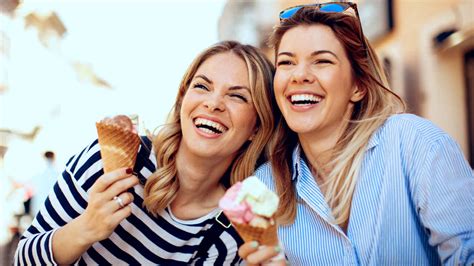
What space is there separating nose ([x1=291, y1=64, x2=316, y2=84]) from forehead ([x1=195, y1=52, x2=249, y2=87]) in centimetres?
38

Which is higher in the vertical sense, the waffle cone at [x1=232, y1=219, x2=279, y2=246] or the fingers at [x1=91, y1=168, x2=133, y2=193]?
the fingers at [x1=91, y1=168, x2=133, y2=193]

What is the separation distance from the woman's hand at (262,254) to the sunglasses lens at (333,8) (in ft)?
4.27

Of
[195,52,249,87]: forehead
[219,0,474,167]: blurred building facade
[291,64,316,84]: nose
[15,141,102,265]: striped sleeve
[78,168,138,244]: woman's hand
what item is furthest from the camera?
[219,0,474,167]: blurred building facade

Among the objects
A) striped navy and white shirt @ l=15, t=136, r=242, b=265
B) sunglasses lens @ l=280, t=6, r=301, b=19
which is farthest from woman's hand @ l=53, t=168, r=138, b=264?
sunglasses lens @ l=280, t=6, r=301, b=19

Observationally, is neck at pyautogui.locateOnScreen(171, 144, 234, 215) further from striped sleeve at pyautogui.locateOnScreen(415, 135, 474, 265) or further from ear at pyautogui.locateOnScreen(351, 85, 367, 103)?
striped sleeve at pyautogui.locateOnScreen(415, 135, 474, 265)

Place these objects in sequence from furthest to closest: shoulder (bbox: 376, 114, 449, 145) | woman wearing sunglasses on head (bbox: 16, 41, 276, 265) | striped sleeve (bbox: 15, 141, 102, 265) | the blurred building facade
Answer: the blurred building facade < woman wearing sunglasses on head (bbox: 16, 41, 276, 265) < striped sleeve (bbox: 15, 141, 102, 265) < shoulder (bbox: 376, 114, 449, 145)

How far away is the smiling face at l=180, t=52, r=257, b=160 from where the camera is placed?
2.81 m

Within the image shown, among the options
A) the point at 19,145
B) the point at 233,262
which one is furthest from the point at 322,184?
the point at 19,145

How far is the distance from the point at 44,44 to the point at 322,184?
52.4ft

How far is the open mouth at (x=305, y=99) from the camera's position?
260 cm

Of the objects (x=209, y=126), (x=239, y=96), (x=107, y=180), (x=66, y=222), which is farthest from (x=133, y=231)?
(x=239, y=96)

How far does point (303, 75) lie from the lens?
101 inches

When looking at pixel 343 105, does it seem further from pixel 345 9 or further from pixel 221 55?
pixel 221 55

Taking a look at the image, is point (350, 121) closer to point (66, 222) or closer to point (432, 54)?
point (66, 222)
